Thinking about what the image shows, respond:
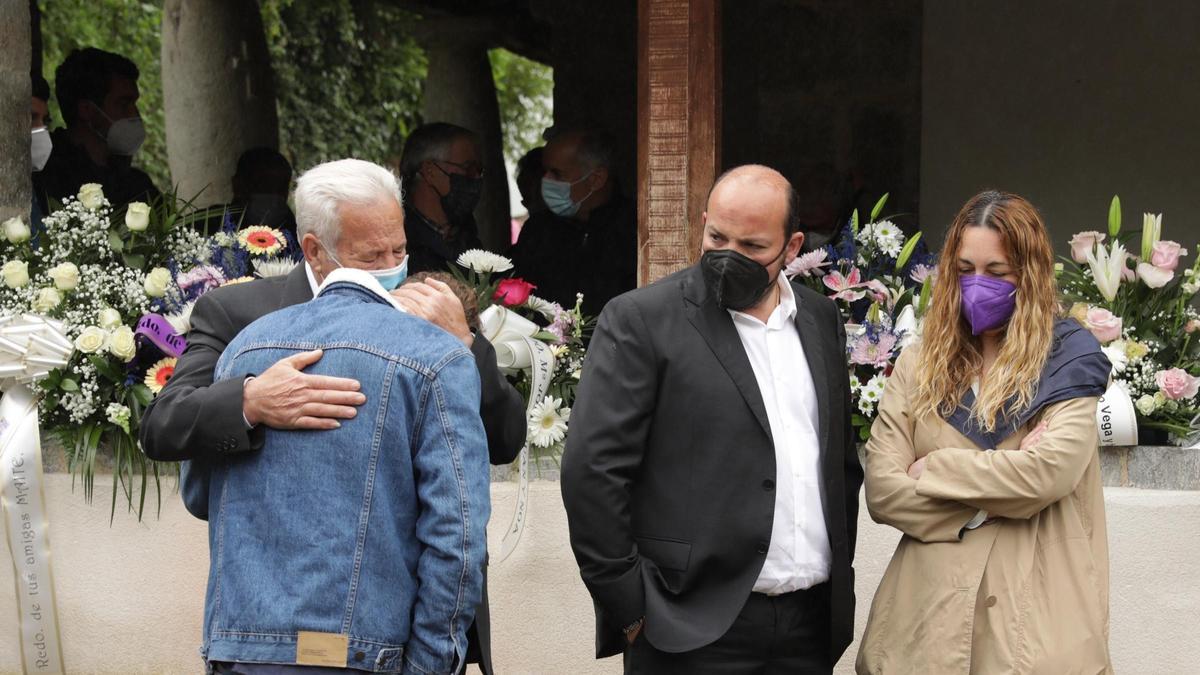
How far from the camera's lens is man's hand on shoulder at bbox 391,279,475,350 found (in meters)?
2.95

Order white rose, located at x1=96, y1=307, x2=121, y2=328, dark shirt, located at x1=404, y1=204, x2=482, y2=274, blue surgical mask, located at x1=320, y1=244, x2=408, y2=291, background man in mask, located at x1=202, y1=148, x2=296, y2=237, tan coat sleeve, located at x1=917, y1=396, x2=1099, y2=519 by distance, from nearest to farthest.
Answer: blue surgical mask, located at x1=320, y1=244, x2=408, y2=291 < tan coat sleeve, located at x1=917, y1=396, x2=1099, y2=519 < white rose, located at x1=96, y1=307, x2=121, y2=328 < dark shirt, located at x1=404, y1=204, x2=482, y2=274 < background man in mask, located at x1=202, y1=148, x2=296, y2=237

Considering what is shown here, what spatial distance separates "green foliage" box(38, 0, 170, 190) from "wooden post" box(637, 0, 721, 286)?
13811 mm

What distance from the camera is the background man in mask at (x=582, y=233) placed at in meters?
6.46

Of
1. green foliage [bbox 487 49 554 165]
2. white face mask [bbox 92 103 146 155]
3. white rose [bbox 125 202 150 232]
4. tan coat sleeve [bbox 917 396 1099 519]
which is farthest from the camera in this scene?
green foliage [bbox 487 49 554 165]

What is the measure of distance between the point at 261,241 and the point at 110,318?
55 cm

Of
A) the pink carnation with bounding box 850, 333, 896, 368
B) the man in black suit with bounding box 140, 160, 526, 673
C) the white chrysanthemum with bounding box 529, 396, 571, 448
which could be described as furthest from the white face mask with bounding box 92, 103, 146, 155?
the man in black suit with bounding box 140, 160, 526, 673

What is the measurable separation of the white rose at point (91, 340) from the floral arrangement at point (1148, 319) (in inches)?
119

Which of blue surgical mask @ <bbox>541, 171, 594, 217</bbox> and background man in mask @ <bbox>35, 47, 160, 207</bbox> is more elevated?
background man in mask @ <bbox>35, 47, 160, 207</bbox>

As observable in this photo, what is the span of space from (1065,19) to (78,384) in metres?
5.38

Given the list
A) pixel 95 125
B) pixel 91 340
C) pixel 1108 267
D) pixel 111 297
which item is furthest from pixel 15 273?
pixel 1108 267

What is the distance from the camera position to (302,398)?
2.70 metres

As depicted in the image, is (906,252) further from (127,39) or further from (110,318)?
(127,39)

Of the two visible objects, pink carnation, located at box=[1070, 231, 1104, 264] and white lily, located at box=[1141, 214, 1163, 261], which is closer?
white lily, located at box=[1141, 214, 1163, 261]

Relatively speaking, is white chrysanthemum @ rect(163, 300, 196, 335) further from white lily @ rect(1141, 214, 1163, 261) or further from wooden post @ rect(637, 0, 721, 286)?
white lily @ rect(1141, 214, 1163, 261)
